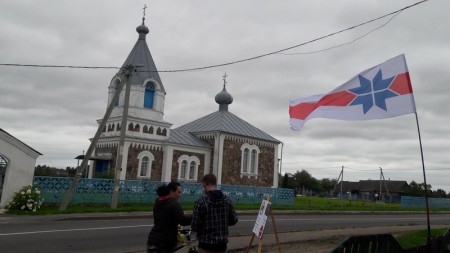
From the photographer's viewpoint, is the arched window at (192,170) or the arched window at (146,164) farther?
the arched window at (192,170)

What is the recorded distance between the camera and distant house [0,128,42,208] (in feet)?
62.3

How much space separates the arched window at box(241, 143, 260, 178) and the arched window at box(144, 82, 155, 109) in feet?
30.7

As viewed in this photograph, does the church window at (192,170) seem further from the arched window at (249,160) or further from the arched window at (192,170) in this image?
the arched window at (249,160)

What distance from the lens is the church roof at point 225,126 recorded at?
37.3 meters

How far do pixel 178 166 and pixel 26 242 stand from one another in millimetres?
23052

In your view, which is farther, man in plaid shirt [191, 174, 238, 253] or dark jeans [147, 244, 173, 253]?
dark jeans [147, 244, 173, 253]

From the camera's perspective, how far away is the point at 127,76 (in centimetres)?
2092

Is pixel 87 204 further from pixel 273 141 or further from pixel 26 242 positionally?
pixel 273 141

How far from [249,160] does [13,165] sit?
2209 cm

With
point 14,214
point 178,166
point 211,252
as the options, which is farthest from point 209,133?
point 211,252

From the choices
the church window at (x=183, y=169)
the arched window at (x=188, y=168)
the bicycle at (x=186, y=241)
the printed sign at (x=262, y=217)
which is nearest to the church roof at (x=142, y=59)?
the arched window at (x=188, y=168)

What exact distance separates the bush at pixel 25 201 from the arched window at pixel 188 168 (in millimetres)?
15473

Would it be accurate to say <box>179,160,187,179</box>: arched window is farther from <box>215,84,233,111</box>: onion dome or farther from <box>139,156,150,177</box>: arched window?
<box>215,84,233,111</box>: onion dome

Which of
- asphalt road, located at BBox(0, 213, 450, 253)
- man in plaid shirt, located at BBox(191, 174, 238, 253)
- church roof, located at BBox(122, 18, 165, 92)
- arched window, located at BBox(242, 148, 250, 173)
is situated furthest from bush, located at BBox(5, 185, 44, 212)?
arched window, located at BBox(242, 148, 250, 173)
